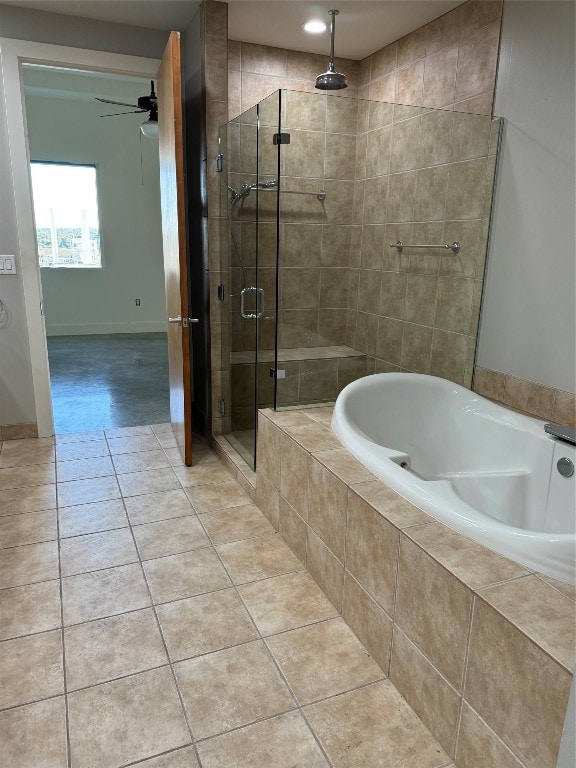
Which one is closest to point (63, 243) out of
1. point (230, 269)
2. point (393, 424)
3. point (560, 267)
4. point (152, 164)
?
point (152, 164)

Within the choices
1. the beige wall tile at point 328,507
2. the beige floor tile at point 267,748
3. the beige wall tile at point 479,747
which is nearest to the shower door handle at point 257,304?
the beige wall tile at point 328,507

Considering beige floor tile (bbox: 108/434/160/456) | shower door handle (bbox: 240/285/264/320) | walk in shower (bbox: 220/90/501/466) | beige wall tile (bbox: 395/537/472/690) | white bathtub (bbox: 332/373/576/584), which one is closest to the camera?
beige wall tile (bbox: 395/537/472/690)

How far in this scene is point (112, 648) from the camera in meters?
1.76

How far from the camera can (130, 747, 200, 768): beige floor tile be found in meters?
1.37

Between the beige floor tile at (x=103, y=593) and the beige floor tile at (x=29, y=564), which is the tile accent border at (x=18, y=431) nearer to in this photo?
the beige floor tile at (x=29, y=564)

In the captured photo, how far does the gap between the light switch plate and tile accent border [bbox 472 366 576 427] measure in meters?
2.74

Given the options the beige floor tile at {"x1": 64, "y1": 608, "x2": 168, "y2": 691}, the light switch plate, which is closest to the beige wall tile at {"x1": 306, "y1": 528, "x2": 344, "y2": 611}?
the beige floor tile at {"x1": 64, "y1": 608, "x2": 168, "y2": 691}

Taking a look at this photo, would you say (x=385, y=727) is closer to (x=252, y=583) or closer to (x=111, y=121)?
(x=252, y=583)

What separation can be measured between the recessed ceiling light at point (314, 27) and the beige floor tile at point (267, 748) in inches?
127

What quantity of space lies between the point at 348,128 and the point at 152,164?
4.70 metres

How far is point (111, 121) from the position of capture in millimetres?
6879

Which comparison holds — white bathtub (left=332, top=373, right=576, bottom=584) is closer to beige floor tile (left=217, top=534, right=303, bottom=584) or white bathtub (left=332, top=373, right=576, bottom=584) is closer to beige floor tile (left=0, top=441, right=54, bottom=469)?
beige floor tile (left=217, top=534, right=303, bottom=584)

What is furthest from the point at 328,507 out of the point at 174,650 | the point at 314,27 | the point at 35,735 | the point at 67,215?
the point at 67,215

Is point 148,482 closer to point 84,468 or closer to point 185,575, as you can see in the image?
point 84,468
